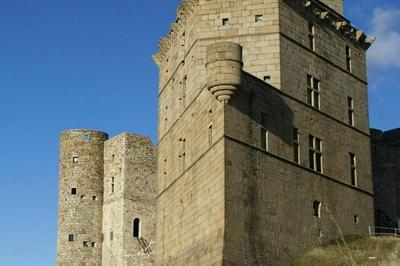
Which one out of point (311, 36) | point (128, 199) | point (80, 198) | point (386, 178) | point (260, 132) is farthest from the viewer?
point (80, 198)

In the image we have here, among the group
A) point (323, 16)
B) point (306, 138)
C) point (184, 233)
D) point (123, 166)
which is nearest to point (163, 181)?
point (184, 233)

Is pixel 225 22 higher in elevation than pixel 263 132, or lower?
higher

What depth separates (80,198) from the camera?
6050cm

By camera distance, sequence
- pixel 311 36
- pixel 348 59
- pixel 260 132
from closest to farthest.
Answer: pixel 260 132
pixel 311 36
pixel 348 59

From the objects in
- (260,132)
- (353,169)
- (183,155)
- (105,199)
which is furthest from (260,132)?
(105,199)

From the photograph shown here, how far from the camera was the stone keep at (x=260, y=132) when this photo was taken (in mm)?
32719

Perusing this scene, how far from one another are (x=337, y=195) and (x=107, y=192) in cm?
2648

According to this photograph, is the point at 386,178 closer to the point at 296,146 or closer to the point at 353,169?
the point at 353,169

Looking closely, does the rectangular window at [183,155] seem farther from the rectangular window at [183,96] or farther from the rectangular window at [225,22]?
the rectangular window at [225,22]

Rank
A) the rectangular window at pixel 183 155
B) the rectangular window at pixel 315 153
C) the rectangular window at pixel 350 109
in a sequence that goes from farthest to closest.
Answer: the rectangular window at pixel 350 109
the rectangular window at pixel 183 155
the rectangular window at pixel 315 153

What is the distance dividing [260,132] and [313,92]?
5121 millimetres

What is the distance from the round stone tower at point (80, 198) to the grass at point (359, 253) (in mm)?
27901

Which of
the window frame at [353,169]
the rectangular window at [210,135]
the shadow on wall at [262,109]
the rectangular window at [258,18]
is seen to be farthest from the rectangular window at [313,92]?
Result: the rectangular window at [210,135]

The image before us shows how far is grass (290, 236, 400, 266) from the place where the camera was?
31.5 meters
